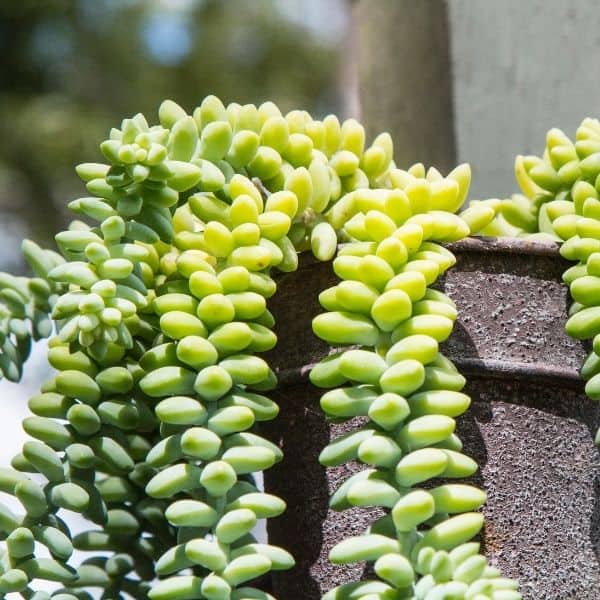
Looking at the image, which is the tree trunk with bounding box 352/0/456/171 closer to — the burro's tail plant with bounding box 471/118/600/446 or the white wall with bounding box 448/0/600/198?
the white wall with bounding box 448/0/600/198

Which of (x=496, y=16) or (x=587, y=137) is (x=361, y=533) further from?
(x=496, y=16)

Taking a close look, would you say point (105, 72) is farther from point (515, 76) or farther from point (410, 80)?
point (515, 76)

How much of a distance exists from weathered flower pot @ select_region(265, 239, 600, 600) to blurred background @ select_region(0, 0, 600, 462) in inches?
20.4

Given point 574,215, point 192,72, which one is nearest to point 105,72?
point 192,72

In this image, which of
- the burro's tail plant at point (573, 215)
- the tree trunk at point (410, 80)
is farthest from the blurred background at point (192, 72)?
the burro's tail plant at point (573, 215)

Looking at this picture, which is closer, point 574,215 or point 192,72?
point 574,215

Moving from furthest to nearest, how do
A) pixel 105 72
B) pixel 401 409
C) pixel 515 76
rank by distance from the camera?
pixel 105 72
pixel 515 76
pixel 401 409

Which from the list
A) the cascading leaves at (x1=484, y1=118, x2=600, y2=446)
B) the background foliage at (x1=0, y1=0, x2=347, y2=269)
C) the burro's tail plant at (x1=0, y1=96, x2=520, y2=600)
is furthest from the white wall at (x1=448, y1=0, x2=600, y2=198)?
the background foliage at (x1=0, y1=0, x2=347, y2=269)

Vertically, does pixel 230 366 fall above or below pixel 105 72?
below

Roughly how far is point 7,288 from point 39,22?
146 inches

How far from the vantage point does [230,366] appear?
484 mm

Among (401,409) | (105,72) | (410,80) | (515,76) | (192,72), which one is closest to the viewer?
(401,409)

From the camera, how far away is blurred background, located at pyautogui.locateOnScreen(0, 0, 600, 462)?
1.12 m

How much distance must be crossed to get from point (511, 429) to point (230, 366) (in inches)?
6.8
